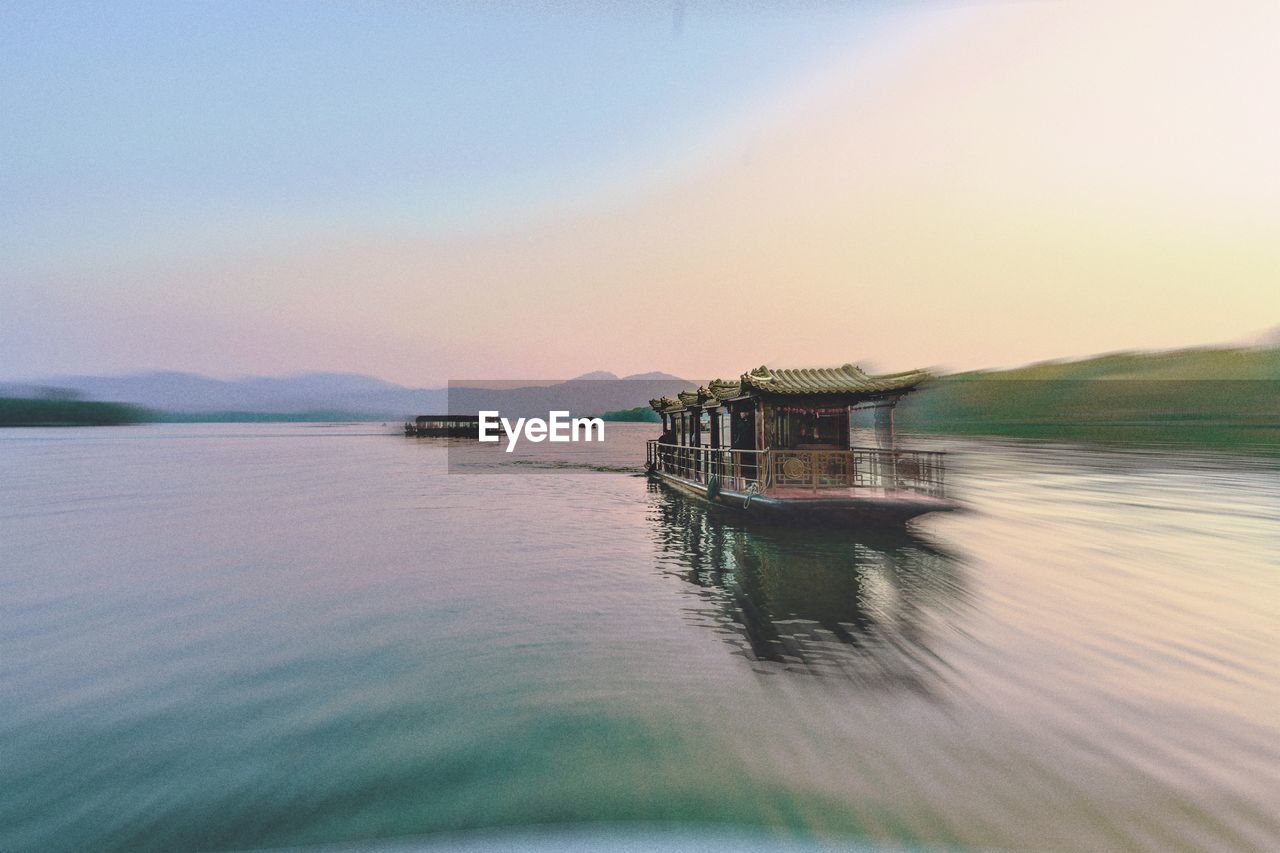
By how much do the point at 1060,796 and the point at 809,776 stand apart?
2.04 m

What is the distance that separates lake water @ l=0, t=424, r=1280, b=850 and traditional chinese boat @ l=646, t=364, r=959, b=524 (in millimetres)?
1309

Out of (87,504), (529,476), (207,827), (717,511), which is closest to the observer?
(207,827)

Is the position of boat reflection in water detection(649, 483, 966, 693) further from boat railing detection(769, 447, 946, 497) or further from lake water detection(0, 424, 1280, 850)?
boat railing detection(769, 447, 946, 497)

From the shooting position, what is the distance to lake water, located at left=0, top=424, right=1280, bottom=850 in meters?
4.87

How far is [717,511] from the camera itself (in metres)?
22.5

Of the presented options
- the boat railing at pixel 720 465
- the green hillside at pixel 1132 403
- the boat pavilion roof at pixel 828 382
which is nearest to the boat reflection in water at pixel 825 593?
the boat railing at pixel 720 465

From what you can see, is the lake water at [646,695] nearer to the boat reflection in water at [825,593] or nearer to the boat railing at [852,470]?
the boat reflection in water at [825,593]

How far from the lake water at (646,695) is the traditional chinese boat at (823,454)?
1309 millimetres

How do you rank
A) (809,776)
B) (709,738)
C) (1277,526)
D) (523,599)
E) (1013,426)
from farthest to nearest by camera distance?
1. (1013,426)
2. (1277,526)
3. (523,599)
4. (709,738)
5. (809,776)

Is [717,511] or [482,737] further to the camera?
[717,511]

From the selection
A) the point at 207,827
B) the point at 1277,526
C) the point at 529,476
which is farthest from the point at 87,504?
the point at 1277,526

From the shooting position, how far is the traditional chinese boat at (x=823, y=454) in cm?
1588

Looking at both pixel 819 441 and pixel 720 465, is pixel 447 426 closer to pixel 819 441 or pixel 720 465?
pixel 720 465

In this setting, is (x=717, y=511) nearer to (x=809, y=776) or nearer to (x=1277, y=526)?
(x=809, y=776)
